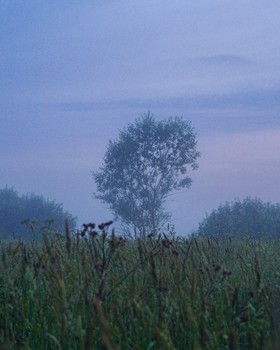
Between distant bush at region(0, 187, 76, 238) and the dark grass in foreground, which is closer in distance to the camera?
the dark grass in foreground

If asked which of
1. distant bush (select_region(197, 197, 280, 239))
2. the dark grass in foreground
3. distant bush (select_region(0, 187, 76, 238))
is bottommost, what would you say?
the dark grass in foreground

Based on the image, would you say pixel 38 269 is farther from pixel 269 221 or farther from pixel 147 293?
pixel 269 221

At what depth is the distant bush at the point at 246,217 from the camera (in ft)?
108

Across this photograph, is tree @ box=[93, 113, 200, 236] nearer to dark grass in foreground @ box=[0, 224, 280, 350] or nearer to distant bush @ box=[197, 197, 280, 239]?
distant bush @ box=[197, 197, 280, 239]

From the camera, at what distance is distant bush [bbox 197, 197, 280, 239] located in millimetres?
32938

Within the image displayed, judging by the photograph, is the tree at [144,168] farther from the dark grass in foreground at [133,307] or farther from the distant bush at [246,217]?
the dark grass in foreground at [133,307]

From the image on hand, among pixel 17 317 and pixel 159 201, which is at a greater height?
pixel 159 201

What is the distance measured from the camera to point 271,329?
4574mm

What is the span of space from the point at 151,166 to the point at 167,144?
177cm

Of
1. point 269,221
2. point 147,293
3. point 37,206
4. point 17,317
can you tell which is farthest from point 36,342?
point 37,206

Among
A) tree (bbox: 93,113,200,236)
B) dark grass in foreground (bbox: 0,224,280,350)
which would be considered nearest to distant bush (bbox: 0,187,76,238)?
tree (bbox: 93,113,200,236)

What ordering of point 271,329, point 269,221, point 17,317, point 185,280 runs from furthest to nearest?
point 269,221 → point 185,280 → point 17,317 → point 271,329

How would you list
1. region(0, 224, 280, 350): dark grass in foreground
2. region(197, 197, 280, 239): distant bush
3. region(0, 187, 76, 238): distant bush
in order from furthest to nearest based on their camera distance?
region(0, 187, 76, 238): distant bush, region(197, 197, 280, 239): distant bush, region(0, 224, 280, 350): dark grass in foreground

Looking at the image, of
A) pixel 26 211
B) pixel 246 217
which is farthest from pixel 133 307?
pixel 26 211
